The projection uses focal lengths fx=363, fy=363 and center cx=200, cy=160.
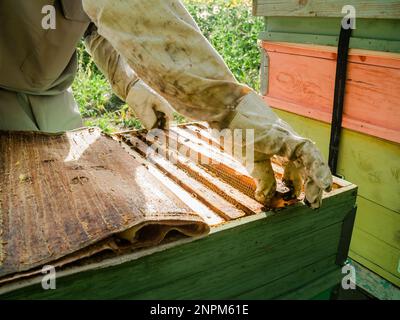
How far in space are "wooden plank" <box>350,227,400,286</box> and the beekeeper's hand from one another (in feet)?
4.28

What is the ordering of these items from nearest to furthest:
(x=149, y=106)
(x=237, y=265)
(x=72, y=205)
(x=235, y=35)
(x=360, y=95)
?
(x=72, y=205) → (x=237, y=265) → (x=360, y=95) → (x=149, y=106) → (x=235, y=35)

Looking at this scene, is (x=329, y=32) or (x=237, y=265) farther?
(x=329, y=32)

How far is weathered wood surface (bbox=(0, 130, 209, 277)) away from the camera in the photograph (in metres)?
0.92

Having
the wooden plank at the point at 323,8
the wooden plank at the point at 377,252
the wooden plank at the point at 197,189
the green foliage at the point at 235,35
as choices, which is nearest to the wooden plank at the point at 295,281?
the wooden plank at the point at 197,189

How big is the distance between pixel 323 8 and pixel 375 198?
3.51ft

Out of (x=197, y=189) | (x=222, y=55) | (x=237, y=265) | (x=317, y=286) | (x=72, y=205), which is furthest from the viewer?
(x=222, y=55)

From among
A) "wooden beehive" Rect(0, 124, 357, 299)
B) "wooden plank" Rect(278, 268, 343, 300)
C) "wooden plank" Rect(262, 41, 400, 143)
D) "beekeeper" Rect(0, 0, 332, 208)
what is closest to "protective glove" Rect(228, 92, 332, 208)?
"beekeeper" Rect(0, 0, 332, 208)

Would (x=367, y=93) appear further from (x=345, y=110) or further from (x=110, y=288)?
(x=110, y=288)

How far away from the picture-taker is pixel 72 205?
3.53 feet

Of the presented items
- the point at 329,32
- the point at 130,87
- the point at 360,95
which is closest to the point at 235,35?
the point at 329,32

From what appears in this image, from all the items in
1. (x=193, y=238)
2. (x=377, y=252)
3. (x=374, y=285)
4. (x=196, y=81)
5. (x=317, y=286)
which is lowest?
(x=374, y=285)

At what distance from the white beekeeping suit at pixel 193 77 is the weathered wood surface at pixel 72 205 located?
0.32 meters

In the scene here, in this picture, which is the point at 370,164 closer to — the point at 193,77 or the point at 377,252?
the point at 377,252

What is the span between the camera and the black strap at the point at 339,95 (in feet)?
6.30
